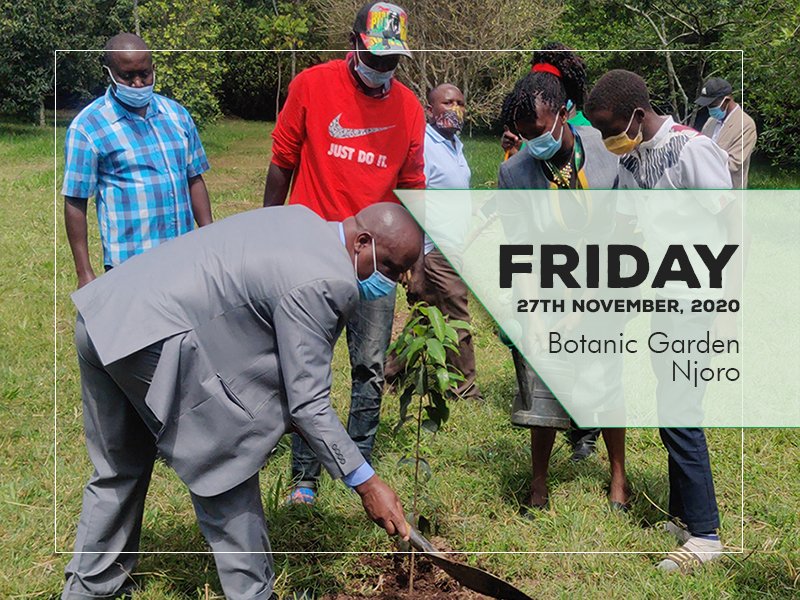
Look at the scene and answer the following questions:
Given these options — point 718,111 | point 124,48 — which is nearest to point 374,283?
point 124,48

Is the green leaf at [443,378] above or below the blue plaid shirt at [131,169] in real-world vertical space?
below

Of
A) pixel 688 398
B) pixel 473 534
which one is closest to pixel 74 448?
pixel 473 534

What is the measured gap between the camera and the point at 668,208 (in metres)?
3.49

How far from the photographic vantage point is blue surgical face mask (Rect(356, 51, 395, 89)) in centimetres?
400

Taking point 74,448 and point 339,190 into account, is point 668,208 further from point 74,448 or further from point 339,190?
point 74,448

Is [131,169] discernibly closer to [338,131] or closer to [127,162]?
[127,162]

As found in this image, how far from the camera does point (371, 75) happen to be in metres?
4.02

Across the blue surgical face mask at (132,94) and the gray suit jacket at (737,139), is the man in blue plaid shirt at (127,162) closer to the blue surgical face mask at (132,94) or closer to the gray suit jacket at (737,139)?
the blue surgical face mask at (132,94)

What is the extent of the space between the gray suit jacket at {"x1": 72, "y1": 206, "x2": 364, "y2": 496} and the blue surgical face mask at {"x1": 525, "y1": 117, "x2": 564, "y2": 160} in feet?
3.85

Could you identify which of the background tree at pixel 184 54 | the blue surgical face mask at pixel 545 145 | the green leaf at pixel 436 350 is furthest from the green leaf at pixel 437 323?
the background tree at pixel 184 54

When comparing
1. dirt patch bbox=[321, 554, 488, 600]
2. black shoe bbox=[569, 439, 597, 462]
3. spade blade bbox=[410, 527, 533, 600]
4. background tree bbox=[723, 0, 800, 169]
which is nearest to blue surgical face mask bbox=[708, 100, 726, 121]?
background tree bbox=[723, 0, 800, 169]

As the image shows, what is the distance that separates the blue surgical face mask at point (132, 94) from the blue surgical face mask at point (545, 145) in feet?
5.71

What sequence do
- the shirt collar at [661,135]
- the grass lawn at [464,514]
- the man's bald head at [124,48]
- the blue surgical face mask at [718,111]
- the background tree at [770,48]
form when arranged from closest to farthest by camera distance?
the shirt collar at [661,135] < the grass lawn at [464,514] < the man's bald head at [124,48] < the background tree at [770,48] < the blue surgical face mask at [718,111]

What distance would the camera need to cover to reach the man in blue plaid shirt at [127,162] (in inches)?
161
